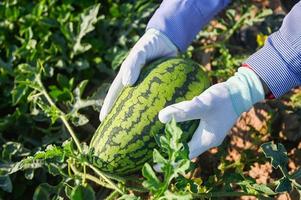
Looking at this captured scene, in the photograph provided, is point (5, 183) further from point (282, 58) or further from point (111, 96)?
point (282, 58)

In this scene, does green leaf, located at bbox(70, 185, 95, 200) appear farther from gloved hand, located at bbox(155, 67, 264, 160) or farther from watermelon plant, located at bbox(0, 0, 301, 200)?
gloved hand, located at bbox(155, 67, 264, 160)

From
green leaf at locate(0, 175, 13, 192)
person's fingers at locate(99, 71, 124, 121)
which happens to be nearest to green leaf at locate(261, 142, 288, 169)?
person's fingers at locate(99, 71, 124, 121)

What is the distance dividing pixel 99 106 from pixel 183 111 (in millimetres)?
648

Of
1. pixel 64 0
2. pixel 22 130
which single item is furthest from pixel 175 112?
pixel 64 0

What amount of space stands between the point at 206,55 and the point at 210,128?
1.03 meters

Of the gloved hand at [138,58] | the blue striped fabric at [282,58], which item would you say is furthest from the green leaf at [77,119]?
the blue striped fabric at [282,58]

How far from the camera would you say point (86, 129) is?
98.3 inches

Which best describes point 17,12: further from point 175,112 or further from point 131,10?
point 175,112

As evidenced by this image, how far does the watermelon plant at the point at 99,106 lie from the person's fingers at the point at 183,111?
0.05 meters

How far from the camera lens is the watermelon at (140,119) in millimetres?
1810

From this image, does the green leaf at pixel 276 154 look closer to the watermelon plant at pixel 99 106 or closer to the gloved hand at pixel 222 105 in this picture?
the watermelon plant at pixel 99 106

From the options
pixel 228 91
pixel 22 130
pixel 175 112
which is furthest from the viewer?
pixel 22 130

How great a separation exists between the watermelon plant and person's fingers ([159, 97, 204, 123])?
0.05 meters

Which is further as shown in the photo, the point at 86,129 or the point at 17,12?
the point at 17,12
